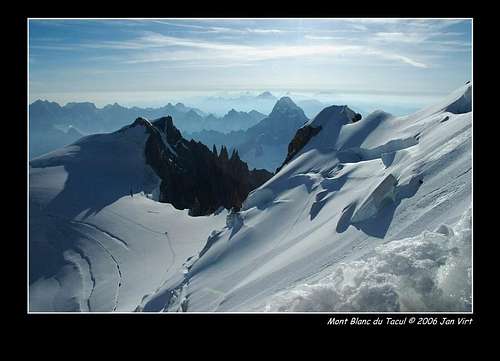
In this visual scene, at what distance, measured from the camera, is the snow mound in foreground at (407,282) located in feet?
29.2

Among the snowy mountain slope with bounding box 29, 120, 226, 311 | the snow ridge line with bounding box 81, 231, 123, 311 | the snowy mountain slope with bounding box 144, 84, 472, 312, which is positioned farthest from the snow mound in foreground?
the snow ridge line with bounding box 81, 231, 123, 311

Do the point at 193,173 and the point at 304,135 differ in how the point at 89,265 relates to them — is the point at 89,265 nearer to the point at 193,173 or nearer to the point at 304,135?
the point at 304,135

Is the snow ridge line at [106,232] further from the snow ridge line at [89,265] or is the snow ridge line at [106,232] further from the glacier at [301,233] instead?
the snow ridge line at [89,265]

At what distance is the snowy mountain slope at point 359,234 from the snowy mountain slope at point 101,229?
25.6ft

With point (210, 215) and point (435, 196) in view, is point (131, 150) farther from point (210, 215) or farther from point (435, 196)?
point (435, 196)

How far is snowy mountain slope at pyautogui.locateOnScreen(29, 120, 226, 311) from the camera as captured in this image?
27.2 m

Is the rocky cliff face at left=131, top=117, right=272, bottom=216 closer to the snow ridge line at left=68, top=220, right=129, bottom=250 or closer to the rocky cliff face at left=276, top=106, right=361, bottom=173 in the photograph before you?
the snow ridge line at left=68, top=220, right=129, bottom=250

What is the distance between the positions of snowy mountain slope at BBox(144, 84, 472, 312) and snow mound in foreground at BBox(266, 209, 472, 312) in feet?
0.08

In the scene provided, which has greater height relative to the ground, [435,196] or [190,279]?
[435,196]

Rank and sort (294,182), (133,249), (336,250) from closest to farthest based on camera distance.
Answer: (336,250)
(294,182)
(133,249)

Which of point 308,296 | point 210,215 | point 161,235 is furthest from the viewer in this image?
point 210,215

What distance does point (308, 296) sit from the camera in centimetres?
955

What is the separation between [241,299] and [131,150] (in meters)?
46.9

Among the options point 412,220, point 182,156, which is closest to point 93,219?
point 182,156
